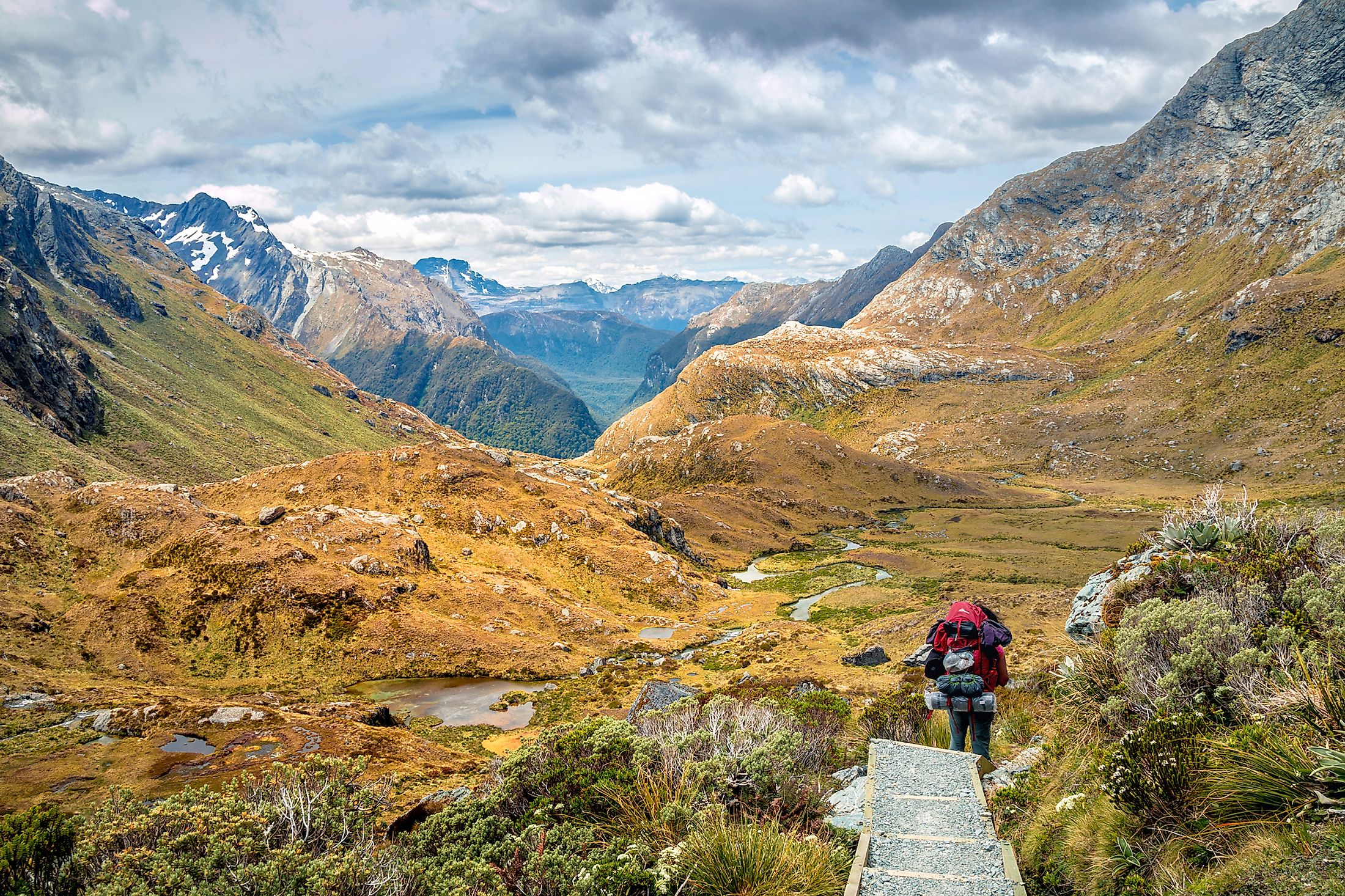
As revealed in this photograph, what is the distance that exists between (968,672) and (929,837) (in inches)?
185

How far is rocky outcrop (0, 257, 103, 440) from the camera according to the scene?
157 metres

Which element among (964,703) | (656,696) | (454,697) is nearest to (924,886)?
(964,703)

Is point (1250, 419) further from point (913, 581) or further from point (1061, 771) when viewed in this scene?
Result: point (1061, 771)

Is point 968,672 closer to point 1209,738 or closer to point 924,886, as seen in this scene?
point 1209,738

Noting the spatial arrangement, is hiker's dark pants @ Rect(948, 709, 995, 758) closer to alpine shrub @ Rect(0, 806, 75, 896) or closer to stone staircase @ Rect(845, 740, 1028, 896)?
stone staircase @ Rect(845, 740, 1028, 896)

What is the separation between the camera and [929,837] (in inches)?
387

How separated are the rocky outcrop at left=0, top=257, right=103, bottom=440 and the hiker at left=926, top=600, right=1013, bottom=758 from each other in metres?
206

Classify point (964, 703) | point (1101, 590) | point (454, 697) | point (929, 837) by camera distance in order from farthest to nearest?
point (454, 697) → point (1101, 590) → point (964, 703) → point (929, 837)

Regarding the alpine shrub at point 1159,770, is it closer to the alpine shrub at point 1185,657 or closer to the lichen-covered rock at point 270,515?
the alpine shrub at point 1185,657

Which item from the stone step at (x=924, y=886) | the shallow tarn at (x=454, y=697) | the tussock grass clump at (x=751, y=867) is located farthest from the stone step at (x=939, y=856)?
the shallow tarn at (x=454, y=697)

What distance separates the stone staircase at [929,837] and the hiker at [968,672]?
3.69ft

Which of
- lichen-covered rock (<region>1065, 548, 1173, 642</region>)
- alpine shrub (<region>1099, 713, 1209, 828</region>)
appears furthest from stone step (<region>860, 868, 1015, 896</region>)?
lichen-covered rock (<region>1065, 548, 1173, 642</region>)

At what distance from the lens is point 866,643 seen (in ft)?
245

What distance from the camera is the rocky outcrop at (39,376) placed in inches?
6191
